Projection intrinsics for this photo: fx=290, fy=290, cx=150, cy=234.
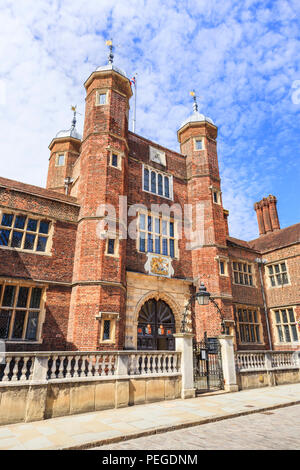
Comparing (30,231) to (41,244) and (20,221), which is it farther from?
(41,244)

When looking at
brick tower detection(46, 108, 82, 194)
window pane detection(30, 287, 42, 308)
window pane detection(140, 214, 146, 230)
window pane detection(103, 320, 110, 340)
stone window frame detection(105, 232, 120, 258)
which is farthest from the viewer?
brick tower detection(46, 108, 82, 194)

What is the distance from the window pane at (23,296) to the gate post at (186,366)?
6267 millimetres

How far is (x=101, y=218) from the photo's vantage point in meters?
13.0

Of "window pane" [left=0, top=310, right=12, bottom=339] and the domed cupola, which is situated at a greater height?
the domed cupola


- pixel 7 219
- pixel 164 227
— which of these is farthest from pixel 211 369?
pixel 7 219

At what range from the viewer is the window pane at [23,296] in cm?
1152

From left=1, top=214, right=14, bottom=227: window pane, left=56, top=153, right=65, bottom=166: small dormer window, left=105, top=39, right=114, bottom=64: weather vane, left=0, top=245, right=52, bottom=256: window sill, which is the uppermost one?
left=105, top=39, right=114, bottom=64: weather vane

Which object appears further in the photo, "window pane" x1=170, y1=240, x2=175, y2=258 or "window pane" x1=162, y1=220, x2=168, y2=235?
"window pane" x1=162, y1=220, x2=168, y2=235

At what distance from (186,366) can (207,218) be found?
9.42 metres

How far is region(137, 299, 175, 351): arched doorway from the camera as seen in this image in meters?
13.7

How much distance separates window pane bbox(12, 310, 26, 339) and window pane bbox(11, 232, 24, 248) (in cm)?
264

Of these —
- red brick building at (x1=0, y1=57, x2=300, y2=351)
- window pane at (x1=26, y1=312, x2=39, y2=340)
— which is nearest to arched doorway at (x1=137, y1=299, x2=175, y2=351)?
red brick building at (x1=0, y1=57, x2=300, y2=351)

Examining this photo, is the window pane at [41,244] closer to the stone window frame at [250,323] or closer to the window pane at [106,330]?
the window pane at [106,330]

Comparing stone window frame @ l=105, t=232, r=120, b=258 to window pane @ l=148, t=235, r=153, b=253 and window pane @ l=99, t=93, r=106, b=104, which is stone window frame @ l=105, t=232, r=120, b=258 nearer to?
window pane @ l=148, t=235, r=153, b=253
